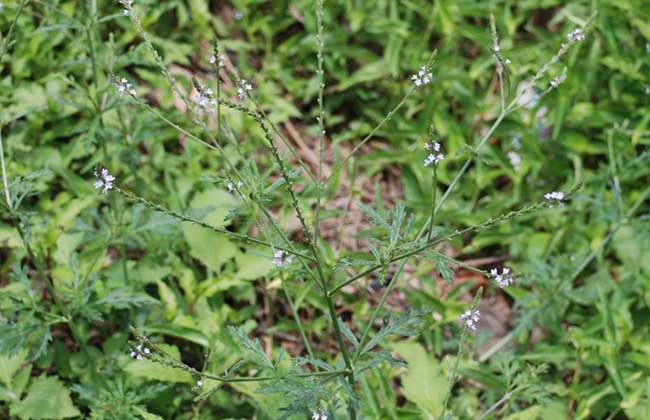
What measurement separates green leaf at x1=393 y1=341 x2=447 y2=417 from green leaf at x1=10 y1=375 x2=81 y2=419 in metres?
1.22

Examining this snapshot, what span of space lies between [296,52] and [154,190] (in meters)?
1.33

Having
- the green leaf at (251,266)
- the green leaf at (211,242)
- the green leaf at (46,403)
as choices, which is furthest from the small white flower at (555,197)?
the green leaf at (46,403)

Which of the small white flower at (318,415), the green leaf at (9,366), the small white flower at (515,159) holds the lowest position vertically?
the small white flower at (318,415)

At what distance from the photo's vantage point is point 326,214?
3.05 m

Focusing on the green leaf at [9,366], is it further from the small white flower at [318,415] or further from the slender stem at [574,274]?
the slender stem at [574,274]

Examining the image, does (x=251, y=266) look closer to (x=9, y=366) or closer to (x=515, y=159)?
(x=9, y=366)

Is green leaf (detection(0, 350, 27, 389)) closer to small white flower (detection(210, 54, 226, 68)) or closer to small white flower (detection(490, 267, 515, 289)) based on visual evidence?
small white flower (detection(210, 54, 226, 68))

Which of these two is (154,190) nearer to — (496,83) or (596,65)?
(496,83)

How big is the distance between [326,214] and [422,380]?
0.76 metres

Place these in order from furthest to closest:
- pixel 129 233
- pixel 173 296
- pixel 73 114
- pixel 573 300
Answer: pixel 73 114 → pixel 573 300 → pixel 173 296 → pixel 129 233

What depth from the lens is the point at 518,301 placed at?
3.13 m

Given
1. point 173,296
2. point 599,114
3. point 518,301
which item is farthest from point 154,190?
point 599,114

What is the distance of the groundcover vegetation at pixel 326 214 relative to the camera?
2.62m

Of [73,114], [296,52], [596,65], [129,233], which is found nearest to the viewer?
[129,233]
